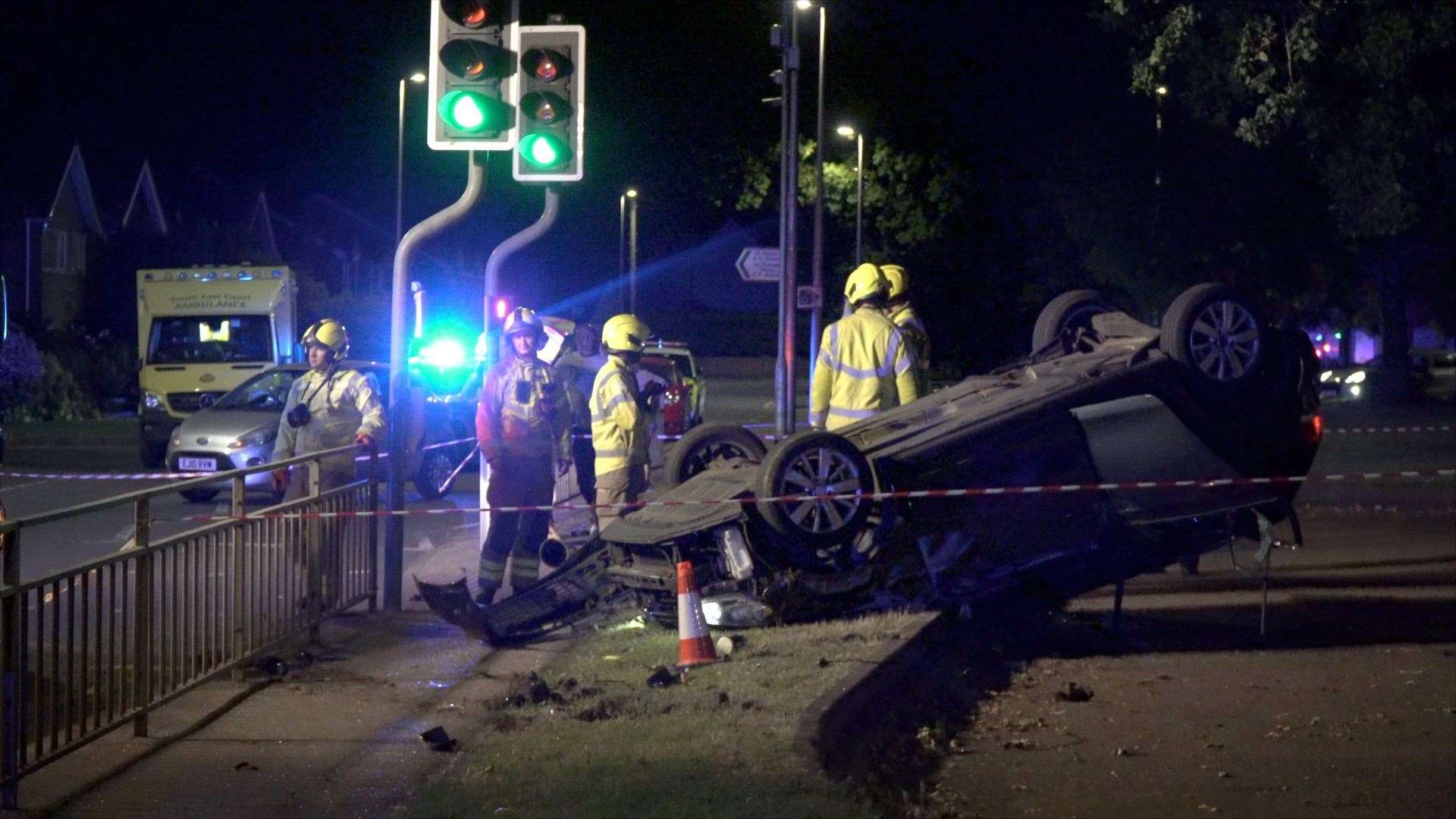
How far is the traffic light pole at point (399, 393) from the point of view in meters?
9.96

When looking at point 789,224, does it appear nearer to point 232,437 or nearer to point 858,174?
point 232,437

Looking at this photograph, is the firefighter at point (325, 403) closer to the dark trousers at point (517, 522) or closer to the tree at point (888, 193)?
the dark trousers at point (517, 522)

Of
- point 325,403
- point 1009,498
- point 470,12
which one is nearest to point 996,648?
point 1009,498

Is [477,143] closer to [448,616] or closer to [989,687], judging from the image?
[448,616]

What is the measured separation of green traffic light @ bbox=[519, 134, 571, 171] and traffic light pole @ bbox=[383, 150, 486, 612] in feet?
0.92

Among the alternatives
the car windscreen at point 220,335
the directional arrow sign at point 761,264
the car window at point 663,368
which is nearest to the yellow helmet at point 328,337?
the directional arrow sign at point 761,264

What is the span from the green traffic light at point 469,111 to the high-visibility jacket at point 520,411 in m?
1.67

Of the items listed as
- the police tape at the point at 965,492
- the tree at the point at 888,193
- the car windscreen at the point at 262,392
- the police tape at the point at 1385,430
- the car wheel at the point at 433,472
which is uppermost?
the tree at the point at 888,193

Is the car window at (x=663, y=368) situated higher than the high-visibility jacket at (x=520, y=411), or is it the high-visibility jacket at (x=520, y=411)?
the car window at (x=663, y=368)

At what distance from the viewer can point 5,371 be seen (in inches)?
1260

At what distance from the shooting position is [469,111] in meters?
9.62

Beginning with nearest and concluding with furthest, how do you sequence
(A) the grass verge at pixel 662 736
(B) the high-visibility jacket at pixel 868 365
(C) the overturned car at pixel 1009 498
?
(A) the grass verge at pixel 662 736 → (C) the overturned car at pixel 1009 498 → (B) the high-visibility jacket at pixel 868 365

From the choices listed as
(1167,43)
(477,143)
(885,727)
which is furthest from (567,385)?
(1167,43)

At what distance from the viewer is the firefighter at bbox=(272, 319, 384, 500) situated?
10.8 meters
